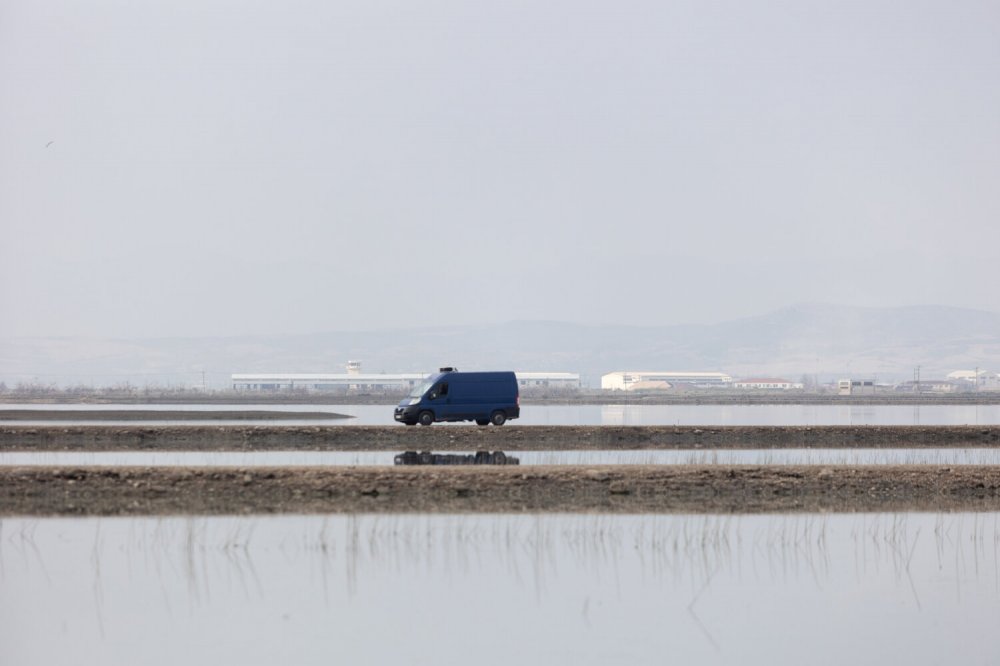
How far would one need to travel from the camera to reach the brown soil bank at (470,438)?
135 feet

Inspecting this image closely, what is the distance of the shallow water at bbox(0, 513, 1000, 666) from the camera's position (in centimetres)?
1342

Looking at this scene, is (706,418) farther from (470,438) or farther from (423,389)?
(470,438)

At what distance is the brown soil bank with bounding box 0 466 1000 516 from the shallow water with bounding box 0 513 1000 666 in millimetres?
1782

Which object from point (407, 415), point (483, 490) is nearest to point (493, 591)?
point (483, 490)

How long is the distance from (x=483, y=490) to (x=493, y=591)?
9566 millimetres

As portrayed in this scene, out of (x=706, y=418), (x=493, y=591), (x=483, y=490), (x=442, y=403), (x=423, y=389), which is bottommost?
(x=493, y=591)

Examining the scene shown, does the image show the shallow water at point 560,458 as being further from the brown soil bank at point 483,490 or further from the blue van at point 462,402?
the blue van at point 462,402

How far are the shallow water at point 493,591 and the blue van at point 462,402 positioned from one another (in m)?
30.0

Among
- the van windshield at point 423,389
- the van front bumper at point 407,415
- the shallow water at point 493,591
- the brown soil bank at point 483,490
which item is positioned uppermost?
the van windshield at point 423,389

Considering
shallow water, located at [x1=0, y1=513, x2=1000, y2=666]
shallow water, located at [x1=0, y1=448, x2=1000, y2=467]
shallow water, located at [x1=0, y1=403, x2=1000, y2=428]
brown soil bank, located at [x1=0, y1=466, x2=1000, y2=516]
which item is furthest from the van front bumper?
shallow water, located at [x1=0, y1=513, x2=1000, y2=666]

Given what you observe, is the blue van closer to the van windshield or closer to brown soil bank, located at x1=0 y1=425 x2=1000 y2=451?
the van windshield

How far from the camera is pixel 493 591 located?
1611 centimetres

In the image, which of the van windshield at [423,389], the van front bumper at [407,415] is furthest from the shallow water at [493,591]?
the van windshield at [423,389]

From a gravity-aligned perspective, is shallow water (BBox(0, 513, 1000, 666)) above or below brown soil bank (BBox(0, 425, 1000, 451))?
below
